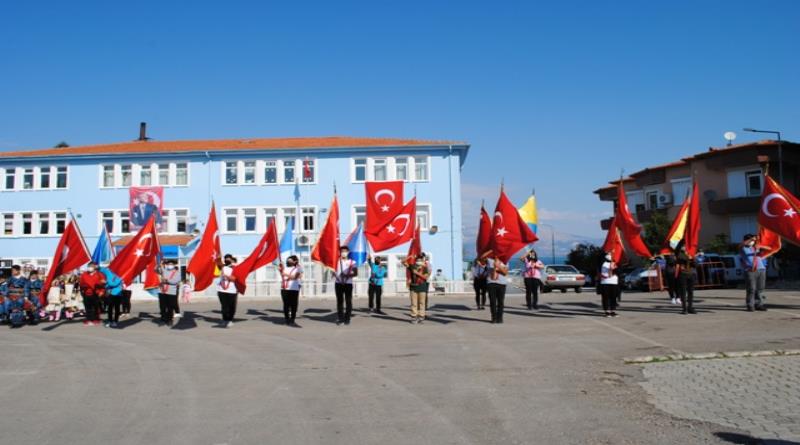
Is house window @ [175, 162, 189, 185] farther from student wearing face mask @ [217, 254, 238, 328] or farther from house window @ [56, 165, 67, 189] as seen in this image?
student wearing face mask @ [217, 254, 238, 328]

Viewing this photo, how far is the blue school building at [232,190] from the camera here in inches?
1698

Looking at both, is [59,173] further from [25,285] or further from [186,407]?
[186,407]

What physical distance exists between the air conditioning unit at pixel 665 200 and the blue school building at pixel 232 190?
15076 millimetres

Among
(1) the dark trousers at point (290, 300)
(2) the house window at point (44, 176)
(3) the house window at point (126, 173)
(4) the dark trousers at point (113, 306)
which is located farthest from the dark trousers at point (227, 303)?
(2) the house window at point (44, 176)

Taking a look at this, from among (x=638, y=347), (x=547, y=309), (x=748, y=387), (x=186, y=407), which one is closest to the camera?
(x=186, y=407)

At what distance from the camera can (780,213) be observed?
55.9ft

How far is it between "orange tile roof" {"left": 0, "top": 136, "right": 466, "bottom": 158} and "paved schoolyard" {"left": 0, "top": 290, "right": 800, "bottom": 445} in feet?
92.9

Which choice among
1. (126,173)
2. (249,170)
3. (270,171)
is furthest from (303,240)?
(126,173)

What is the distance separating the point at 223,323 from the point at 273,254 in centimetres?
225

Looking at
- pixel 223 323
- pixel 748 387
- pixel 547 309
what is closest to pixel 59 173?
pixel 223 323

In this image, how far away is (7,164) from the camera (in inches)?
1804

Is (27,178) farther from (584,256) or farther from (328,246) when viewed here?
(584,256)

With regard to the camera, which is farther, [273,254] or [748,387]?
[273,254]

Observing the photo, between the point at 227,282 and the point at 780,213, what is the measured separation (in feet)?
46.7
